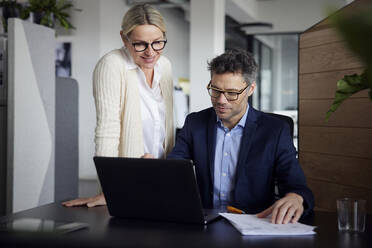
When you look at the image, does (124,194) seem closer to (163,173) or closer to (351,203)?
(163,173)

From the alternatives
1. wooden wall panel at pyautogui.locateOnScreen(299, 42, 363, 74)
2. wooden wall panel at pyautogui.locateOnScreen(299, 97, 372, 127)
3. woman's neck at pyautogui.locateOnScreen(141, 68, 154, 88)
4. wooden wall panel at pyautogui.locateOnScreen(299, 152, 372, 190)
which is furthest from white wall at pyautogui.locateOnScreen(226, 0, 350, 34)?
woman's neck at pyautogui.locateOnScreen(141, 68, 154, 88)

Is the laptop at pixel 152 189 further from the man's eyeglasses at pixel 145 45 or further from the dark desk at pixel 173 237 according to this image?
the man's eyeglasses at pixel 145 45

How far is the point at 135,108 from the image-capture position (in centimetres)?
195

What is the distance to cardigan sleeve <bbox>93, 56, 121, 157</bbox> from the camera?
1.89 m

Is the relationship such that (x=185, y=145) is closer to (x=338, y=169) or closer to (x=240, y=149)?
(x=240, y=149)

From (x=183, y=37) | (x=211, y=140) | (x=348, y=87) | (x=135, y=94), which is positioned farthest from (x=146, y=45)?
(x=183, y=37)

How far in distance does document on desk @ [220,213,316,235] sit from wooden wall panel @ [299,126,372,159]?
1242 millimetres

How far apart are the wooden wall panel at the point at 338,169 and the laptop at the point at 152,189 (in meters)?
1.30

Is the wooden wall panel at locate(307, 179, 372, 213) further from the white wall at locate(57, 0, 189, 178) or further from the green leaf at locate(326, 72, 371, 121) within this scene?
the white wall at locate(57, 0, 189, 178)

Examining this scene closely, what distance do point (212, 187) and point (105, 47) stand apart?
5228 millimetres

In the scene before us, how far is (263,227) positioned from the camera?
1222 mm

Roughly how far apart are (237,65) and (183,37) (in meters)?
8.49

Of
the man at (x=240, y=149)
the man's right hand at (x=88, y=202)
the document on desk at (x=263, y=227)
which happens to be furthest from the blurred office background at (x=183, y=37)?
the document on desk at (x=263, y=227)

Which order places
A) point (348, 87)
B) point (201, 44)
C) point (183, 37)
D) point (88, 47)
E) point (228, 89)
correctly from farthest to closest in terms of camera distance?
point (183, 37) → point (88, 47) → point (201, 44) → point (228, 89) → point (348, 87)
